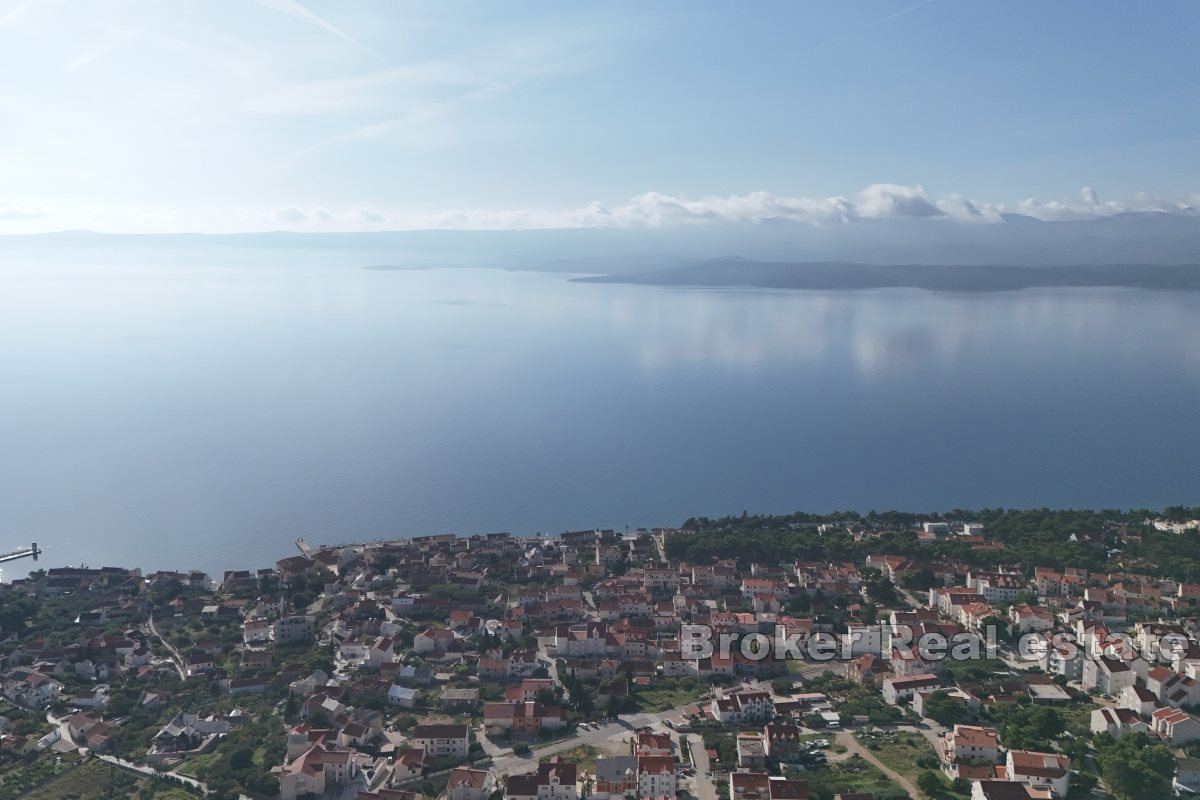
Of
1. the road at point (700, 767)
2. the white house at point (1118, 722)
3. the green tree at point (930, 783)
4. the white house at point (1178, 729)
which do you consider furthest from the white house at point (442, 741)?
the white house at point (1178, 729)

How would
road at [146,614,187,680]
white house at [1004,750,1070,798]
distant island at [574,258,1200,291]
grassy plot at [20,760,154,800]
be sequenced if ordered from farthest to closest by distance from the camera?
1. distant island at [574,258,1200,291]
2. road at [146,614,187,680]
3. grassy plot at [20,760,154,800]
4. white house at [1004,750,1070,798]

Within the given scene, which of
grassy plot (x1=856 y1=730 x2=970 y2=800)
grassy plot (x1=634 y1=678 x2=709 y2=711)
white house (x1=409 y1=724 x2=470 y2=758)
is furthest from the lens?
grassy plot (x1=634 y1=678 x2=709 y2=711)

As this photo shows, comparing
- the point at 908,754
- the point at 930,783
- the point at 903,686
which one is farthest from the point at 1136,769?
the point at 903,686

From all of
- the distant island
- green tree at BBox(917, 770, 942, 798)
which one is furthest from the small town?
the distant island

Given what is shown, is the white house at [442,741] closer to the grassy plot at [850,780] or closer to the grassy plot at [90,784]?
the grassy plot at [90,784]

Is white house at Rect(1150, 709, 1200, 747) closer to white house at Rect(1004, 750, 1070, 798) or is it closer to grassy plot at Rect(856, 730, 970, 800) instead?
white house at Rect(1004, 750, 1070, 798)

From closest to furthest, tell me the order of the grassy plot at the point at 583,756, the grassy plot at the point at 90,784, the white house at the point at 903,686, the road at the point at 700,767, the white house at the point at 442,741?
1. the road at the point at 700,767
2. the grassy plot at the point at 90,784
3. the grassy plot at the point at 583,756
4. the white house at the point at 442,741
5. the white house at the point at 903,686
